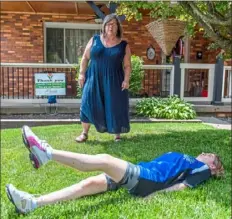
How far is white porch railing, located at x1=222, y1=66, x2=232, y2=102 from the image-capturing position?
9.26m

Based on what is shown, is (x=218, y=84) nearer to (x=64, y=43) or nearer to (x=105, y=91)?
(x=64, y=43)

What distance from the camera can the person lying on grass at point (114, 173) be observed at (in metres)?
2.39

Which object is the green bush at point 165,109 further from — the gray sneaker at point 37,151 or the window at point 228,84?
the gray sneaker at point 37,151

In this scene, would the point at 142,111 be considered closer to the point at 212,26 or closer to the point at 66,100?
the point at 66,100

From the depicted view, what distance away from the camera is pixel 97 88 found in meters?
4.41

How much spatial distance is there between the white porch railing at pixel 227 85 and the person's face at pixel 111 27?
18.9ft

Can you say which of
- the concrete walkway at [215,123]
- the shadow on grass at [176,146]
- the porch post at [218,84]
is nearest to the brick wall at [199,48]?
the porch post at [218,84]

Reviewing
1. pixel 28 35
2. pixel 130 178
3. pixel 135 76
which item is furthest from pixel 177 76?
pixel 130 178

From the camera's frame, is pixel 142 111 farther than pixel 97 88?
Yes

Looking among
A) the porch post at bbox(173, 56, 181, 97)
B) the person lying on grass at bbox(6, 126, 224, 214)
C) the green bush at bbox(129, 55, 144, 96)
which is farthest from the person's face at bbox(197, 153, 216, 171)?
the porch post at bbox(173, 56, 181, 97)

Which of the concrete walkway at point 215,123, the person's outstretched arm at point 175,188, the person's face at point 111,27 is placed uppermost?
the person's face at point 111,27

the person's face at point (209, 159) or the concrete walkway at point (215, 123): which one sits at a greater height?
the person's face at point (209, 159)

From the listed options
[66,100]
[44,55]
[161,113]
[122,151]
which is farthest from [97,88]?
[44,55]

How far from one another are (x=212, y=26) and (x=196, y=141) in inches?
63.5
